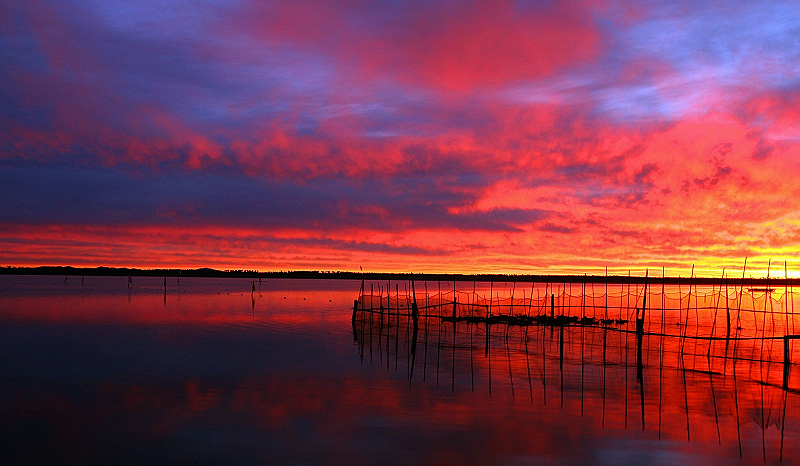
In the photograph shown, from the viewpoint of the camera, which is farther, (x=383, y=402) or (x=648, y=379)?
(x=648, y=379)

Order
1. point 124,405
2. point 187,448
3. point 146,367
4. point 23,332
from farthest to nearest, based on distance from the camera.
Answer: point 23,332
point 146,367
point 124,405
point 187,448

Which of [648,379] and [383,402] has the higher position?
[383,402]

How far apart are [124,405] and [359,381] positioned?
6650 mm

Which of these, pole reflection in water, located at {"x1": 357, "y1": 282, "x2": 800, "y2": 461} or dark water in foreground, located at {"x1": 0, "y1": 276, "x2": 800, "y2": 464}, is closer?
dark water in foreground, located at {"x1": 0, "y1": 276, "x2": 800, "y2": 464}

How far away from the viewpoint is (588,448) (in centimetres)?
1227

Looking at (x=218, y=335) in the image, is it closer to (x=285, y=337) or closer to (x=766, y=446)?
(x=285, y=337)

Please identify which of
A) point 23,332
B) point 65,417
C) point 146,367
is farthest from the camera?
point 23,332

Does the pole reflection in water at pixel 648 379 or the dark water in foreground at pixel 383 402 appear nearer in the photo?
the dark water in foreground at pixel 383 402

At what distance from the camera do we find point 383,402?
53.3 ft

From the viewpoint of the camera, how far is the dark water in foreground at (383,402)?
11906 mm

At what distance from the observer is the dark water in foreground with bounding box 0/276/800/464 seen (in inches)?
469

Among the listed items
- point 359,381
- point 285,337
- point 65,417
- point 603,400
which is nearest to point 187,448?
point 65,417

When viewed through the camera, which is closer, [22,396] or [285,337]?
[22,396]

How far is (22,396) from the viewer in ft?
52.7
